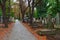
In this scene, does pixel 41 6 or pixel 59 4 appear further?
pixel 41 6

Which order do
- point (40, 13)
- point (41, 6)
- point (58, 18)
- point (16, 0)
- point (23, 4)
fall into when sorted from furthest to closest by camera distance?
point (16, 0), point (23, 4), point (40, 13), point (41, 6), point (58, 18)

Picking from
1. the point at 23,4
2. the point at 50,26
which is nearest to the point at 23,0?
the point at 23,4

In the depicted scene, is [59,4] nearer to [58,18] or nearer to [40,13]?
[58,18]

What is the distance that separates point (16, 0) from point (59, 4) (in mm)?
51838

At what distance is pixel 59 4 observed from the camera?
70.9 feet

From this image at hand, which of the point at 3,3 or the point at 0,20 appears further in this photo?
the point at 0,20

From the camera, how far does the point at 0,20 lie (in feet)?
169

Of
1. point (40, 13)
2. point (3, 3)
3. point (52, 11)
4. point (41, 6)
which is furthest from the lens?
point (40, 13)

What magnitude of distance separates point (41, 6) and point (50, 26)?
54.3ft

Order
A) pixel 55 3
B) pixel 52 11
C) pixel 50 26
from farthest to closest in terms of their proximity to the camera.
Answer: pixel 50 26 → pixel 52 11 → pixel 55 3

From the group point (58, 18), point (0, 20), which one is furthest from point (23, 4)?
point (58, 18)

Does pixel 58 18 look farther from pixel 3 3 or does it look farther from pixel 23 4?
pixel 23 4

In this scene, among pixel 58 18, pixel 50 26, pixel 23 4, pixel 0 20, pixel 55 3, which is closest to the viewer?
pixel 55 3

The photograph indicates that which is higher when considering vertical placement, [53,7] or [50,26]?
[53,7]
